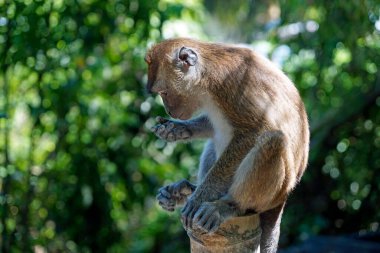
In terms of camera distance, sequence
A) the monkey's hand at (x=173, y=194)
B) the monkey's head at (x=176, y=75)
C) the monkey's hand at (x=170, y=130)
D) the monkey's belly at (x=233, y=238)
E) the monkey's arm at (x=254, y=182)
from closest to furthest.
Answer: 1. the monkey's belly at (x=233, y=238)
2. the monkey's arm at (x=254, y=182)
3. the monkey's hand at (x=173, y=194)
4. the monkey's hand at (x=170, y=130)
5. the monkey's head at (x=176, y=75)

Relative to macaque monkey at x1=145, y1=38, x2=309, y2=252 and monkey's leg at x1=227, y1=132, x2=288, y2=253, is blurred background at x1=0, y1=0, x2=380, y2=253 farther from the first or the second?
monkey's leg at x1=227, y1=132, x2=288, y2=253

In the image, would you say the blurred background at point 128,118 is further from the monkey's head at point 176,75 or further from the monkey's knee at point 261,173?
the monkey's knee at point 261,173

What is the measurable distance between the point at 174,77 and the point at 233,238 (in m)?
1.13

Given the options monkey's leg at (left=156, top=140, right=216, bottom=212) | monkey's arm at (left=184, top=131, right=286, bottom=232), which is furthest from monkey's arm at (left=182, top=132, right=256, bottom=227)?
monkey's leg at (left=156, top=140, right=216, bottom=212)

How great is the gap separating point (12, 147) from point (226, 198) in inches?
165

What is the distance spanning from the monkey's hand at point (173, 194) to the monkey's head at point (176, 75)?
1.62 ft

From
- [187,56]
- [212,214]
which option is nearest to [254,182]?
[212,214]

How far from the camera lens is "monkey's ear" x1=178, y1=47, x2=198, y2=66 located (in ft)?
11.9

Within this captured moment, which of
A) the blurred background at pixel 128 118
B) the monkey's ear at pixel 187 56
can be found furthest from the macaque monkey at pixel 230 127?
the blurred background at pixel 128 118

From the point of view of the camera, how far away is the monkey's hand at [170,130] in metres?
3.55

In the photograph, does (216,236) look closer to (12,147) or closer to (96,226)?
(96,226)

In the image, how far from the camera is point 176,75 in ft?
12.3

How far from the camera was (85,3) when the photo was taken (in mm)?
5641

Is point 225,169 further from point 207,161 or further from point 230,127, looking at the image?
point 207,161
